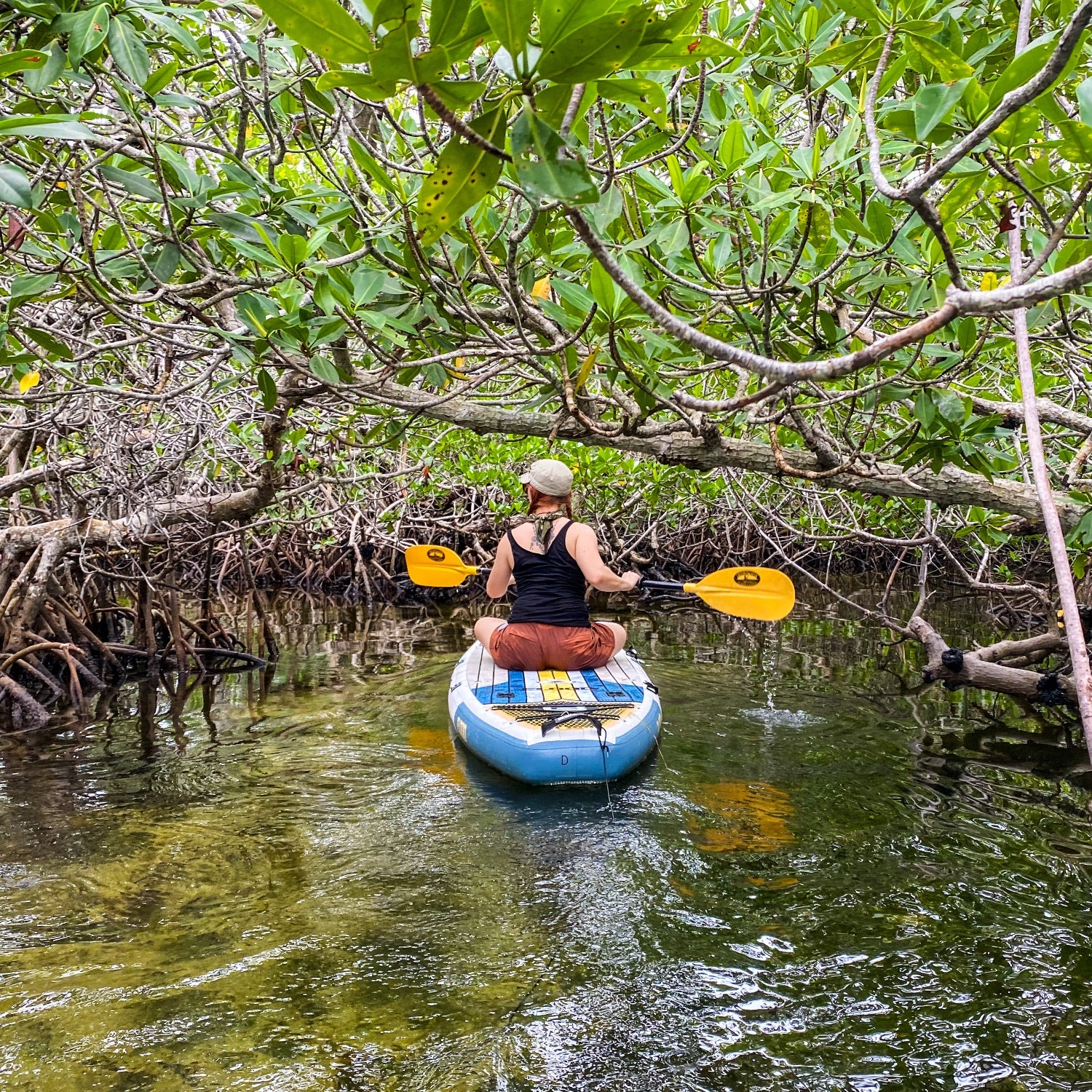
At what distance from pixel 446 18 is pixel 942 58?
111cm

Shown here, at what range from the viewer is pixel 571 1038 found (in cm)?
236

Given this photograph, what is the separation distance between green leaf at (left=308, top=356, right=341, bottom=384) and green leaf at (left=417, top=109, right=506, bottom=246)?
1.79m

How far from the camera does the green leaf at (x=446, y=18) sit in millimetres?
1082

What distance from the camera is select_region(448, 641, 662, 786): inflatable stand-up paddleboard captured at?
4.06 m

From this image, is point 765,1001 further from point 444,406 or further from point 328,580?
point 328,580

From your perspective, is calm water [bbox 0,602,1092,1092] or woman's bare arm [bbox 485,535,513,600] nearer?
calm water [bbox 0,602,1092,1092]

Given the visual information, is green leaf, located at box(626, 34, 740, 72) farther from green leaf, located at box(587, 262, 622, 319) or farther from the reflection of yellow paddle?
the reflection of yellow paddle

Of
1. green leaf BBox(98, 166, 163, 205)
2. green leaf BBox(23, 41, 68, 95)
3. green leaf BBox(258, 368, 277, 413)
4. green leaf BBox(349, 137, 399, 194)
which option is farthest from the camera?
green leaf BBox(258, 368, 277, 413)

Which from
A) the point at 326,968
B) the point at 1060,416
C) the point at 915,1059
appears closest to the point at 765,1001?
the point at 915,1059

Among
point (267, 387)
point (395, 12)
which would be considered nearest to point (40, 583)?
point (267, 387)

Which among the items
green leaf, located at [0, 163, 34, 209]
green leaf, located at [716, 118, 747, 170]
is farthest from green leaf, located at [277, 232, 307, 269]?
green leaf, located at [716, 118, 747, 170]

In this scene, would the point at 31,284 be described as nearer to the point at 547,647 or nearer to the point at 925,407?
the point at 925,407

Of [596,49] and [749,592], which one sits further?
[749,592]

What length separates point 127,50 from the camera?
2146 millimetres
